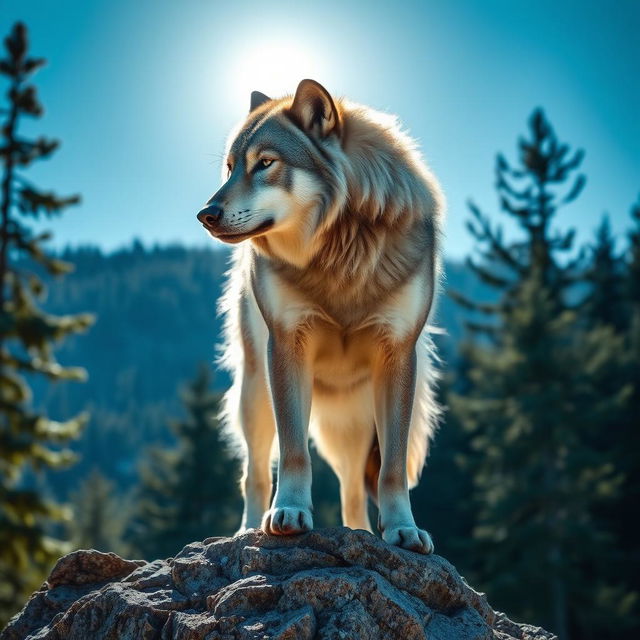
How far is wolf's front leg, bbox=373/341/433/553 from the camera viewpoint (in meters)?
4.07

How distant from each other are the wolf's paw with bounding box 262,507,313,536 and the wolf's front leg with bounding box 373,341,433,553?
18.2 inches

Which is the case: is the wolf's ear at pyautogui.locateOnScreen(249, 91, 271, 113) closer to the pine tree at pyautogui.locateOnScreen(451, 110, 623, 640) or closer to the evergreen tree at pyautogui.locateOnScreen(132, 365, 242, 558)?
the pine tree at pyautogui.locateOnScreen(451, 110, 623, 640)

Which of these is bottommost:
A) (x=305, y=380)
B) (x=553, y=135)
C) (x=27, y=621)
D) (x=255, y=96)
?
(x=27, y=621)

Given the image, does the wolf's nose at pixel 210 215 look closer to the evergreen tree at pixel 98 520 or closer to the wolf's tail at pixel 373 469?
the wolf's tail at pixel 373 469

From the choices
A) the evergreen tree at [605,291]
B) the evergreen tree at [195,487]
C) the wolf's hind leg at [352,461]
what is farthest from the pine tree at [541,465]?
the wolf's hind leg at [352,461]

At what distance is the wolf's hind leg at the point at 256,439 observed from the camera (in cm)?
497

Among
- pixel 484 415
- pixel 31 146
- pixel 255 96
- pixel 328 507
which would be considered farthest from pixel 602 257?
pixel 255 96

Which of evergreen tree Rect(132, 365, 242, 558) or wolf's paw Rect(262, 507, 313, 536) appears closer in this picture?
wolf's paw Rect(262, 507, 313, 536)

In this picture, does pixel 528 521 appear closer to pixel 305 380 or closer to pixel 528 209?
pixel 528 209

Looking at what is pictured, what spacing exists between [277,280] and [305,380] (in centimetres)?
56

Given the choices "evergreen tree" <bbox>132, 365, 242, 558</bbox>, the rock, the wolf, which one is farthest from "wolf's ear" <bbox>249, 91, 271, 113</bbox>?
"evergreen tree" <bbox>132, 365, 242, 558</bbox>

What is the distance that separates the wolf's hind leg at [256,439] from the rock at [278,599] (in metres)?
0.85

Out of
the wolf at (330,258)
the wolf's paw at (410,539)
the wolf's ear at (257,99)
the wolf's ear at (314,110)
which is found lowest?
the wolf's paw at (410,539)

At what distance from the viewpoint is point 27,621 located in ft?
12.9
